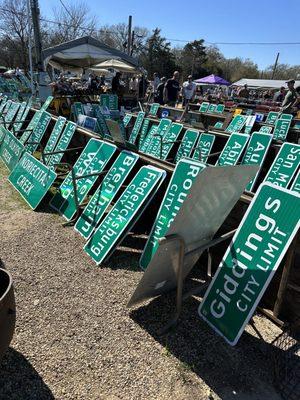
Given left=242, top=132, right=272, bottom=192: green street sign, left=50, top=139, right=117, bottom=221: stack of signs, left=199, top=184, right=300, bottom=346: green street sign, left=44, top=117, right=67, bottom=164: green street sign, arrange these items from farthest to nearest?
left=44, top=117, right=67, bottom=164: green street sign → left=242, top=132, right=272, bottom=192: green street sign → left=50, top=139, right=117, bottom=221: stack of signs → left=199, top=184, right=300, bottom=346: green street sign

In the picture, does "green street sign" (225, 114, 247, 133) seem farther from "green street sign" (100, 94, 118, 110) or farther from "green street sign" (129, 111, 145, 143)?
"green street sign" (100, 94, 118, 110)

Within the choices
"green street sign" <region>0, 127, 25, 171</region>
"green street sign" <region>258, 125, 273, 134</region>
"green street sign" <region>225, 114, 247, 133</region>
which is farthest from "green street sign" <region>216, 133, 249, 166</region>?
"green street sign" <region>0, 127, 25, 171</region>

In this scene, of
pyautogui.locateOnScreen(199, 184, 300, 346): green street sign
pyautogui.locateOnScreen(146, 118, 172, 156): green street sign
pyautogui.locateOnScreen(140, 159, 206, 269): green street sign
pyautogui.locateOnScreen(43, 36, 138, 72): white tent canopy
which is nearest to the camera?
pyautogui.locateOnScreen(199, 184, 300, 346): green street sign

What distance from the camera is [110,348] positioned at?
255 cm

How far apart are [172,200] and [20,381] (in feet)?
7.06

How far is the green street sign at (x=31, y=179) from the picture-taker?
16.3 feet

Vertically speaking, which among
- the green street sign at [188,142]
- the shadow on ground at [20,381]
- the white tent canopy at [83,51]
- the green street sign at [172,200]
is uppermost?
the white tent canopy at [83,51]

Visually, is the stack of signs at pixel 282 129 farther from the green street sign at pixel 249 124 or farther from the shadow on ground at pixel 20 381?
the shadow on ground at pixel 20 381

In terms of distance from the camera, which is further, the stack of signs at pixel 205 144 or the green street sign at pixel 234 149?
the stack of signs at pixel 205 144

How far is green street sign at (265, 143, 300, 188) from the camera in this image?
4.91 metres

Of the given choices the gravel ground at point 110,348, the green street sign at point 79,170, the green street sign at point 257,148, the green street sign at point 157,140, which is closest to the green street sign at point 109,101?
the green street sign at point 157,140

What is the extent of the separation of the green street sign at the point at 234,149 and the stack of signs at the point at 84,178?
2.31 m

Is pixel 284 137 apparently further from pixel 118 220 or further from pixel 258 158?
pixel 118 220

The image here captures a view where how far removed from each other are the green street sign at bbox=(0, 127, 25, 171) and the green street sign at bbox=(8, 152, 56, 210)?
2.13ft
